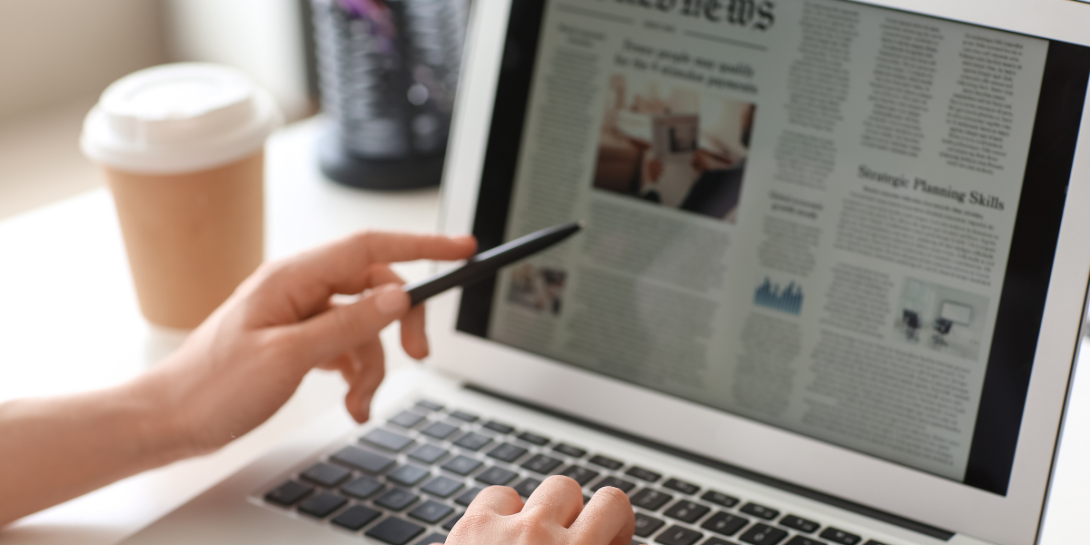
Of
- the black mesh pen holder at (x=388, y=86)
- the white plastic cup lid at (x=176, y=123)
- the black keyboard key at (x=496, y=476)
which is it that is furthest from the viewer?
the black mesh pen holder at (x=388, y=86)

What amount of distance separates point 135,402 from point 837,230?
0.45 meters

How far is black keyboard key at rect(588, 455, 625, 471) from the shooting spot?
575 millimetres

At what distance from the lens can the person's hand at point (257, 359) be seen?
56 cm

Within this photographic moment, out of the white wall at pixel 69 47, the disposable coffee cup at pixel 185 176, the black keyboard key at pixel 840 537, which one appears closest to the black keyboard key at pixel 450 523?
the black keyboard key at pixel 840 537

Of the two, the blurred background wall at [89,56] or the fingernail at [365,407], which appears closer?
the fingernail at [365,407]

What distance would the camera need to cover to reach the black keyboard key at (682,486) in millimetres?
552

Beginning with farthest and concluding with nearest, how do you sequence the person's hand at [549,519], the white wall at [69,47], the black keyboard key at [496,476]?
1. the white wall at [69,47]
2. the black keyboard key at [496,476]
3. the person's hand at [549,519]

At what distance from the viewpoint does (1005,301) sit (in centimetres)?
51

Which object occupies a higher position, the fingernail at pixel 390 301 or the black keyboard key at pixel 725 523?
the fingernail at pixel 390 301

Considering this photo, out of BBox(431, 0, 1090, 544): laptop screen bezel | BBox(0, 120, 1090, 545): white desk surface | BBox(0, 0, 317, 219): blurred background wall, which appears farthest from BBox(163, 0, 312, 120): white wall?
BBox(431, 0, 1090, 544): laptop screen bezel

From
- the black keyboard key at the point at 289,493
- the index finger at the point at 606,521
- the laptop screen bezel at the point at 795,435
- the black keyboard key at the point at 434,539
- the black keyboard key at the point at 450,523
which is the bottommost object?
the black keyboard key at the point at 289,493

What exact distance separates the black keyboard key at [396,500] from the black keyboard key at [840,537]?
0.24m

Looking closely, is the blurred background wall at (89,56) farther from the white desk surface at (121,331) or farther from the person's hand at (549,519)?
the person's hand at (549,519)

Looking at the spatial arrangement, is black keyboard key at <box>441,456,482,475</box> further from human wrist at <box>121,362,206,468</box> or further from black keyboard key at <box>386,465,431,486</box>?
human wrist at <box>121,362,206,468</box>
